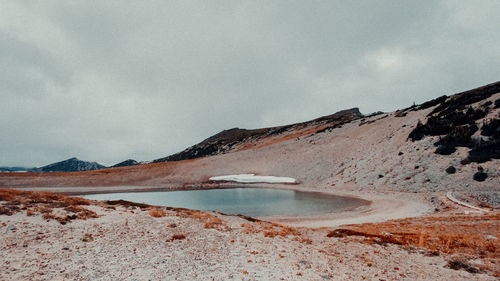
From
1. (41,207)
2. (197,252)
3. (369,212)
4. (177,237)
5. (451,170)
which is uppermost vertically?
(41,207)

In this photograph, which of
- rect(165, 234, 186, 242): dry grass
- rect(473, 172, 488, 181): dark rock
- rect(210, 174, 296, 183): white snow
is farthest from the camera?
rect(210, 174, 296, 183): white snow

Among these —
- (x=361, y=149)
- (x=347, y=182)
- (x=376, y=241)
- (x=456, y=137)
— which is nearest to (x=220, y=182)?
(x=347, y=182)

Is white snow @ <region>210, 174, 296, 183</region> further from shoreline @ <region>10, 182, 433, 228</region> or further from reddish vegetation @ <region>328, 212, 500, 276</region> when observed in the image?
reddish vegetation @ <region>328, 212, 500, 276</region>

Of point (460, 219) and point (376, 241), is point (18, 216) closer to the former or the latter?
point (376, 241)

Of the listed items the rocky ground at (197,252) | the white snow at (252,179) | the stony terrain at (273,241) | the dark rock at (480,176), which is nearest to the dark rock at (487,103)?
the stony terrain at (273,241)

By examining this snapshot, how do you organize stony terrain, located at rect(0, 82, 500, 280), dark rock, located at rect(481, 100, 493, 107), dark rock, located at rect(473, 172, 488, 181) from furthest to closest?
dark rock, located at rect(481, 100, 493, 107) → dark rock, located at rect(473, 172, 488, 181) → stony terrain, located at rect(0, 82, 500, 280)

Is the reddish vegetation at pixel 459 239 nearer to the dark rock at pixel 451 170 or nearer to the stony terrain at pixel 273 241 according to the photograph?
the stony terrain at pixel 273 241

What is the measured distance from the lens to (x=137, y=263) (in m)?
11.4

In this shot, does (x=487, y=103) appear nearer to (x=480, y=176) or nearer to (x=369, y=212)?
(x=480, y=176)

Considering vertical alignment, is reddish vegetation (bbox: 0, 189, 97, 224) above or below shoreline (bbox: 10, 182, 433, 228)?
above

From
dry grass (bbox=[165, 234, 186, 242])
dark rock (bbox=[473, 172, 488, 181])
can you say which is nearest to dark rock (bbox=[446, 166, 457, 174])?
dark rock (bbox=[473, 172, 488, 181])

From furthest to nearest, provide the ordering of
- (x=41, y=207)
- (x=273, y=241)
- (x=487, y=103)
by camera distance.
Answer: (x=487, y=103)
(x=41, y=207)
(x=273, y=241)

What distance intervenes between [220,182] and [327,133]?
153 feet

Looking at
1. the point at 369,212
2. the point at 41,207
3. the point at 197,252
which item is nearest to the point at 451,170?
the point at 369,212
